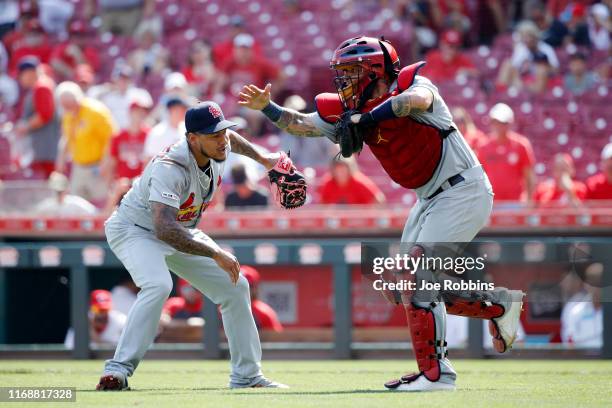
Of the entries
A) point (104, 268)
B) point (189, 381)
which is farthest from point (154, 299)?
point (104, 268)

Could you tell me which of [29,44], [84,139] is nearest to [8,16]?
[29,44]

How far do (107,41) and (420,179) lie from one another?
12.5m

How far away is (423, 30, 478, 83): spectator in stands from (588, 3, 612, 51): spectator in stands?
151 centimetres

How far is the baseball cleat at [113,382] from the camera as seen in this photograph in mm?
6352

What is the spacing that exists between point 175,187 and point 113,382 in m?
1.11

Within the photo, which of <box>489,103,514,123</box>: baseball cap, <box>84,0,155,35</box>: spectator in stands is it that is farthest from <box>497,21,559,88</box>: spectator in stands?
<box>84,0,155,35</box>: spectator in stands

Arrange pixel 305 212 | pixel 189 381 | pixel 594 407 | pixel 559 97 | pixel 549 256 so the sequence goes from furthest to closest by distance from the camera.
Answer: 1. pixel 559 97
2. pixel 305 212
3. pixel 549 256
4. pixel 189 381
5. pixel 594 407

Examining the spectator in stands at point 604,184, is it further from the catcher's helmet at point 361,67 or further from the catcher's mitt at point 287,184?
the catcher's helmet at point 361,67

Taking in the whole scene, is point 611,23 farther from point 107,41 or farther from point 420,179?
point 420,179

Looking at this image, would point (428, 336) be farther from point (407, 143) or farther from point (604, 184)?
point (604, 184)

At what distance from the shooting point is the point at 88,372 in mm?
8508

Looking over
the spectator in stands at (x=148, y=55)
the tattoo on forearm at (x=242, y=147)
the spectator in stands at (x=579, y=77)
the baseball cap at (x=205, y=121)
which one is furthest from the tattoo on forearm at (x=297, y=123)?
the spectator in stands at (x=148, y=55)

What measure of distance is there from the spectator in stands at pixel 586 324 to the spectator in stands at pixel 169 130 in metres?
4.35

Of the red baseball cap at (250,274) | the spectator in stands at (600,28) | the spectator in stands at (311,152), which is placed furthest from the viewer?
the spectator in stands at (600,28)
